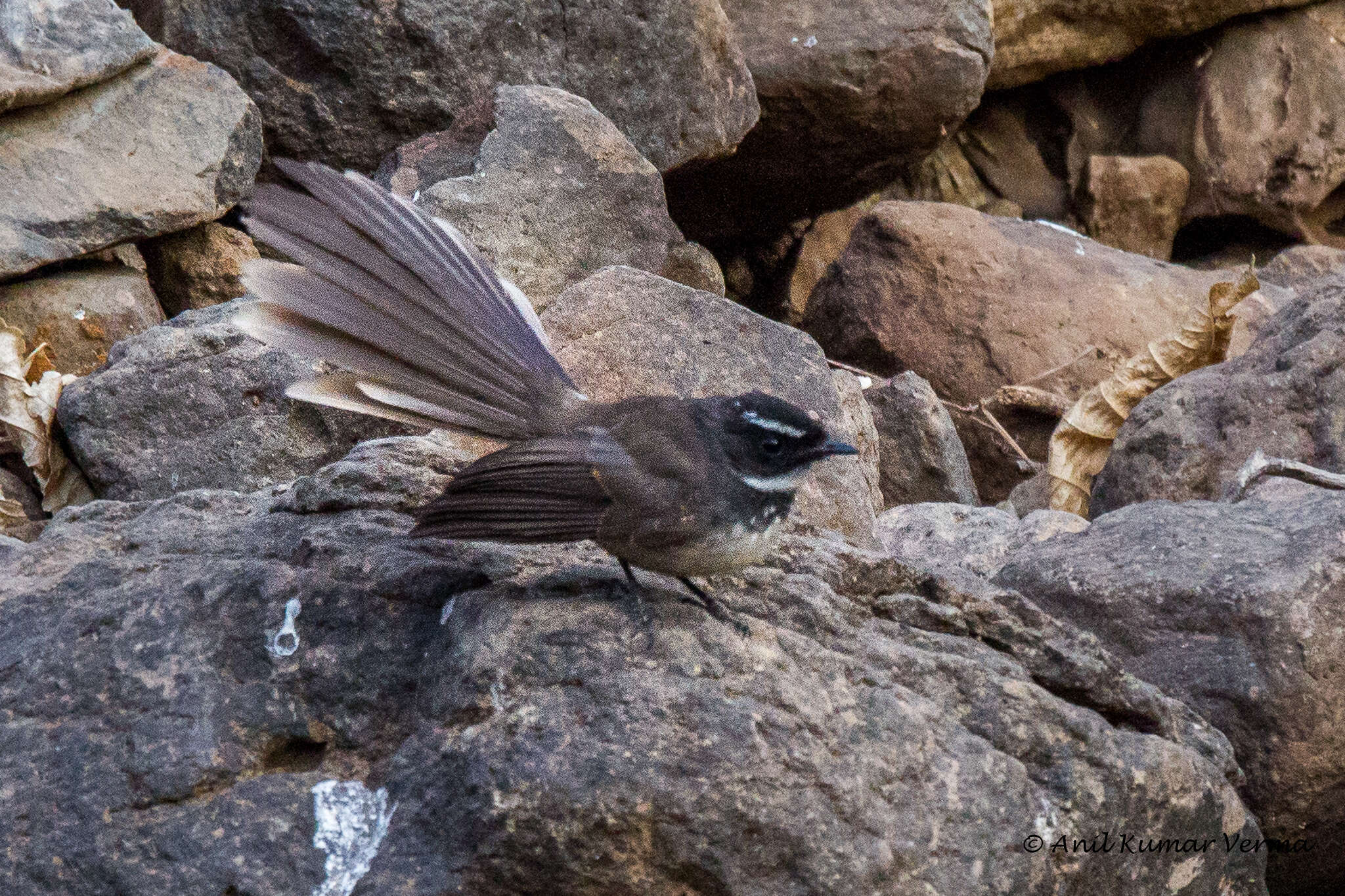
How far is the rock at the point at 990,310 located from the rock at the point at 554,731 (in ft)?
16.2

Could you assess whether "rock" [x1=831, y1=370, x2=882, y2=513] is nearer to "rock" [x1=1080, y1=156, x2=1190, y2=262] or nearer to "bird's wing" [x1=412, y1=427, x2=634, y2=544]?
"bird's wing" [x1=412, y1=427, x2=634, y2=544]

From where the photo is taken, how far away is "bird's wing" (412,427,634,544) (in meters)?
3.32

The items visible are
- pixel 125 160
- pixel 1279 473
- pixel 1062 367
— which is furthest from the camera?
pixel 1062 367

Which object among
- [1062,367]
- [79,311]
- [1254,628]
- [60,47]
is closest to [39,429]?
[79,311]

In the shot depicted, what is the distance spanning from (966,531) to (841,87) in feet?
14.4

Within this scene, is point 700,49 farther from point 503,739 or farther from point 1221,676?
point 503,739

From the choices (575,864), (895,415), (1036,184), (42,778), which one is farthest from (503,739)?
(1036,184)

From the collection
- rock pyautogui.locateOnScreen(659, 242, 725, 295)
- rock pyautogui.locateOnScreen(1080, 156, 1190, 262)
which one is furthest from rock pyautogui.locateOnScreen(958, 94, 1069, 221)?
rock pyautogui.locateOnScreen(659, 242, 725, 295)

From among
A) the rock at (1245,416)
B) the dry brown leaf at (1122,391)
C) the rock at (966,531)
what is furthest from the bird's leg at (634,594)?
the dry brown leaf at (1122,391)

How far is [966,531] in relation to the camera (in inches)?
220

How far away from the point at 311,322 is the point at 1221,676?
8.84ft

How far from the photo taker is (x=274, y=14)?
7.26 metres

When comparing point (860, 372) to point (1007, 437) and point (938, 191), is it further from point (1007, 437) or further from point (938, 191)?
point (938, 191)

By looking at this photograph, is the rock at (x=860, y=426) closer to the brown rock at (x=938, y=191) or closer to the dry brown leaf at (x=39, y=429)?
the dry brown leaf at (x=39, y=429)
